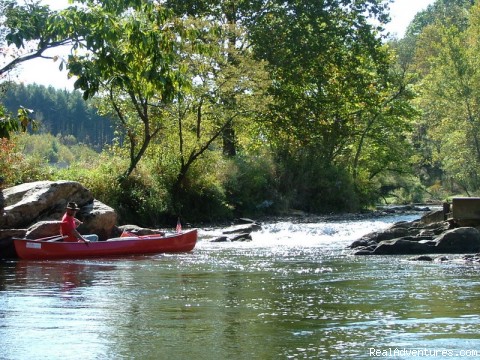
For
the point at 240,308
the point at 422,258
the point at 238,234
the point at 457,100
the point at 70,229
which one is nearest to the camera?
the point at 240,308

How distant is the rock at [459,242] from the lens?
18359 mm

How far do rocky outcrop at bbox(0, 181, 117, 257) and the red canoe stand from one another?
94 cm

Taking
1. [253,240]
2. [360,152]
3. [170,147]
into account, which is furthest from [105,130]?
[253,240]

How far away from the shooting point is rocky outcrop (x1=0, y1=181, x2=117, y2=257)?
19406 millimetres

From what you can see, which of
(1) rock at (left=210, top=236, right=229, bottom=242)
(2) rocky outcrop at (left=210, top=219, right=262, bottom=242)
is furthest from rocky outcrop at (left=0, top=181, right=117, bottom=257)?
(2) rocky outcrop at (left=210, top=219, right=262, bottom=242)

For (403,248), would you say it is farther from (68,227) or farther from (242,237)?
(68,227)

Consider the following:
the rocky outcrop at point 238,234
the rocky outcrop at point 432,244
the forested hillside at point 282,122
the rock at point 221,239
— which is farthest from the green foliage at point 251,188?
the rocky outcrop at point 432,244

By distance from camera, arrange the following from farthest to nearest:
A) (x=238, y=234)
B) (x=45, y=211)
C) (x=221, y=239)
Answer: (x=238, y=234) < (x=221, y=239) < (x=45, y=211)

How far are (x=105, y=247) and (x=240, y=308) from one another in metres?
8.21

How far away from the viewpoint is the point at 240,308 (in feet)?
37.0

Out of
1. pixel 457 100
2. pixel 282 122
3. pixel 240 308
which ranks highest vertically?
pixel 457 100

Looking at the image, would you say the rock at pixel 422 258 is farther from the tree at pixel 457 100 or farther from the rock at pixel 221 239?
the tree at pixel 457 100

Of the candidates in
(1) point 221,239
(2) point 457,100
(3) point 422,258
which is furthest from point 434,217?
(2) point 457,100

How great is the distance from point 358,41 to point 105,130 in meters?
86.9
